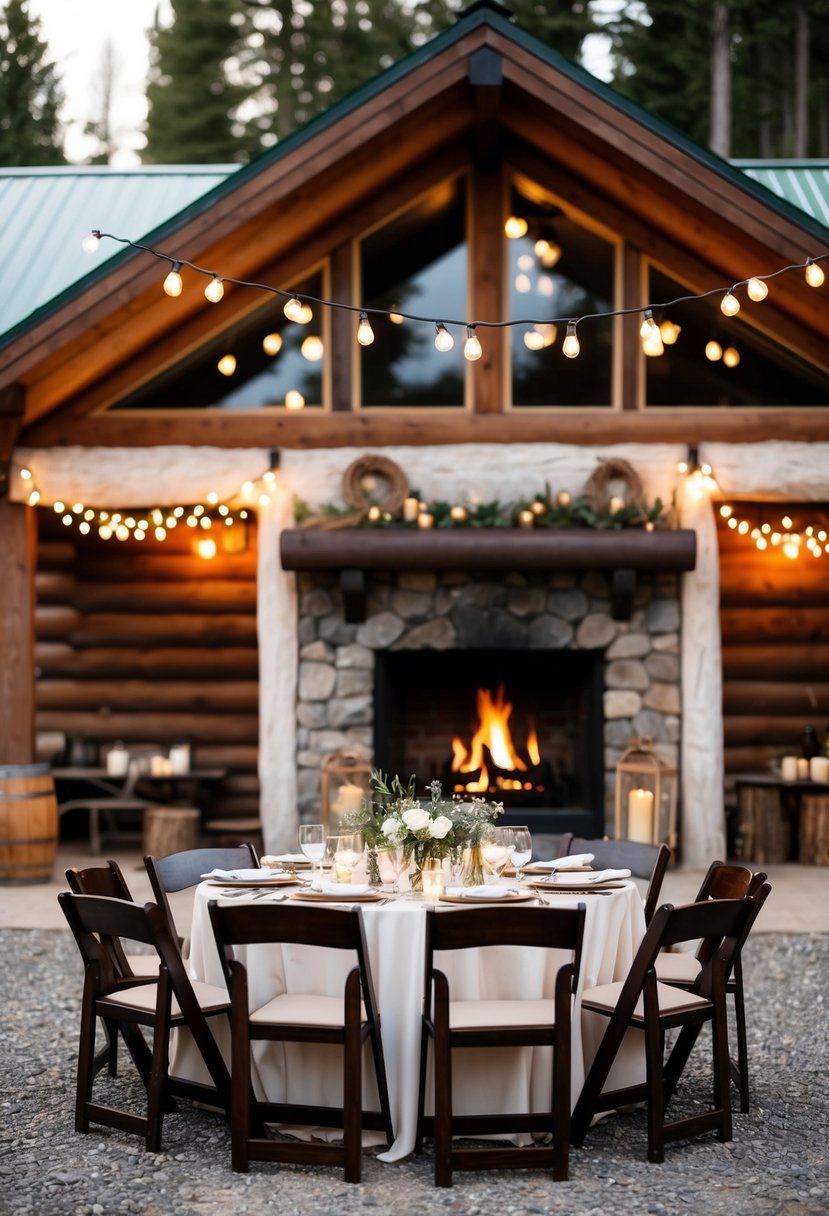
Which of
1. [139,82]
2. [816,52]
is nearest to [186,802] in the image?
[816,52]

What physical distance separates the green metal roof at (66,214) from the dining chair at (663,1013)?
23.7 feet

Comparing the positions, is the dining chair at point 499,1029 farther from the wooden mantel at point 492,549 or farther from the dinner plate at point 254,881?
the wooden mantel at point 492,549

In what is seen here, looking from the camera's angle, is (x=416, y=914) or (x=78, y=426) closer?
(x=416, y=914)

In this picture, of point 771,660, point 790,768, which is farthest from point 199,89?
point 790,768

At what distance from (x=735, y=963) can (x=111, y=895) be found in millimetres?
2386

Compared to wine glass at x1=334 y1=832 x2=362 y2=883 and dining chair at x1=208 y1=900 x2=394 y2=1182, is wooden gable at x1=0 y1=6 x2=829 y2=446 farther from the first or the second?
dining chair at x1=208 y1=900 x2=394 y2=1182

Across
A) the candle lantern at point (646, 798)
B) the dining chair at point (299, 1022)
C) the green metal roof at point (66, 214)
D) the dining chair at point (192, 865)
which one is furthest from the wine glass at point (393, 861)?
the green metal roof at point (66, 214)

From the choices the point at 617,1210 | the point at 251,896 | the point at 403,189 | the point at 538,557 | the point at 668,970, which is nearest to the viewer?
the point at 617,1210

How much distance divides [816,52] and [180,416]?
16622 mm

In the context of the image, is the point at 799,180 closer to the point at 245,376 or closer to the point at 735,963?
the point at 245,376

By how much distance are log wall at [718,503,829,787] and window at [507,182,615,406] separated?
202 cm

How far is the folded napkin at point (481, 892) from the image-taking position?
4.64 metres

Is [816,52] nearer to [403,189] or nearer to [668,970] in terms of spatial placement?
[403,189]

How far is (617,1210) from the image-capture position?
3.98m
